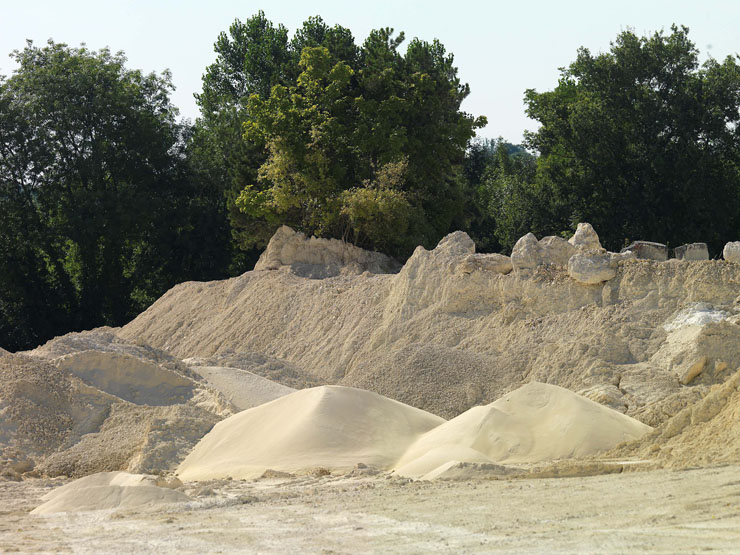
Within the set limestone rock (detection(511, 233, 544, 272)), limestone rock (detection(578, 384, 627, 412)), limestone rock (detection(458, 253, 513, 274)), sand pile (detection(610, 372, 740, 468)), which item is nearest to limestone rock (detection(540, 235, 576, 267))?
limestone rock (detection(511, 233, 544, 272))

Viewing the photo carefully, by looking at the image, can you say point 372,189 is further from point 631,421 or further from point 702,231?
point 631,421

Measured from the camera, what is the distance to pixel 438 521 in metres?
7.35

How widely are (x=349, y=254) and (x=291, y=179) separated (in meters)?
2.98

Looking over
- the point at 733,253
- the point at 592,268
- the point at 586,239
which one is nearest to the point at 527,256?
the point at 586,239

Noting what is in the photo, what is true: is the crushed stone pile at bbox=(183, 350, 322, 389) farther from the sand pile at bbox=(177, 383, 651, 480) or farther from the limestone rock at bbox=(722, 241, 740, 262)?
the limestone rock at bbox=(722, 241, 740, 262)

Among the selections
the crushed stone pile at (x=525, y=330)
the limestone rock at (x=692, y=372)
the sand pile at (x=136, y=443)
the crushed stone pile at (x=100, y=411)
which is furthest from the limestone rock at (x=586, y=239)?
the sand pile at (x=136, y=443)

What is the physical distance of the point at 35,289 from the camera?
31.7 metres

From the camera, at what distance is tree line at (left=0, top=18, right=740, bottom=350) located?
27438mm

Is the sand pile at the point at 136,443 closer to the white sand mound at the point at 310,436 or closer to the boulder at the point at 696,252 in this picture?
the white sand mound at the point at 310,436

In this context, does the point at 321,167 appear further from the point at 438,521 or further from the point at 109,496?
the point at 438,521

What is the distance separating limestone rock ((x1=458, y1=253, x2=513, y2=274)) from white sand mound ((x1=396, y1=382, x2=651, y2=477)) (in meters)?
6.89

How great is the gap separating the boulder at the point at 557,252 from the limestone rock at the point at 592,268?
0.97 metres

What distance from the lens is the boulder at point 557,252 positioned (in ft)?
61.4

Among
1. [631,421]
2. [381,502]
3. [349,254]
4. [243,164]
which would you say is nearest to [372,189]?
[349,254]
